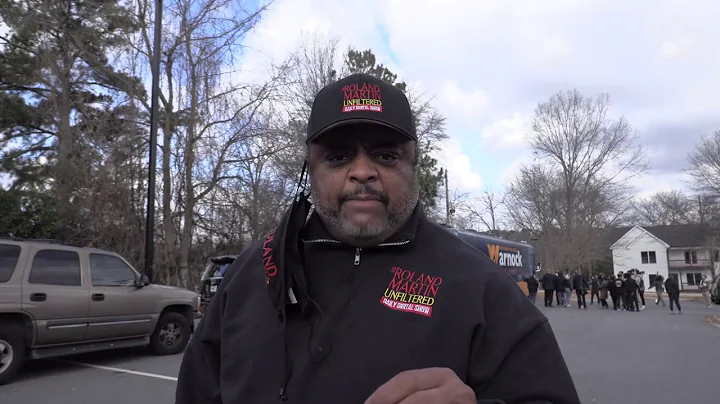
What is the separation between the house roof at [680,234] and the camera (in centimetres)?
4472

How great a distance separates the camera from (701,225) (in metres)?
44.4

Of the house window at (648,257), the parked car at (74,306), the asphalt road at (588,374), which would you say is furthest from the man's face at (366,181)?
the house window at (648,257)

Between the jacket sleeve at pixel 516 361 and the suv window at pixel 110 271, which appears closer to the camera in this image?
the jacket sleeve at pixel 516 361

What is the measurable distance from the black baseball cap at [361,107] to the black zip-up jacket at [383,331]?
33 cm

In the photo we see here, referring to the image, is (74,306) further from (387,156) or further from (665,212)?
(665,212)

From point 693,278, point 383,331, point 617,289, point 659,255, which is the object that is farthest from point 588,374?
point 693,278

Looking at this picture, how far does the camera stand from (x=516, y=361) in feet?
4.33

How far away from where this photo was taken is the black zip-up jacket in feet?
4.38

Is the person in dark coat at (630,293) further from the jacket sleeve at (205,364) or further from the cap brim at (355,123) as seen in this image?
the jacket sleeve at (205,364)

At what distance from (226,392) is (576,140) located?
46222 millimetres

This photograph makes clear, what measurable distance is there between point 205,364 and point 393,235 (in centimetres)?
81

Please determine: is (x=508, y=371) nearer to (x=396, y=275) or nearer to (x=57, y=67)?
(x=396, y=275)

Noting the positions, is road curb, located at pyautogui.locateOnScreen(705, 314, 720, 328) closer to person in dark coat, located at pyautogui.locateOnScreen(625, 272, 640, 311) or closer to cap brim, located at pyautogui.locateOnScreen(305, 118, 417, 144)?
person in dark coat, located at pyautogui.locateOnScreen(625, 272, 640, 311)

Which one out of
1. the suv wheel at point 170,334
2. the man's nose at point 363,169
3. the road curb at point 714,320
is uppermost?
the man's nose at point 363,169
